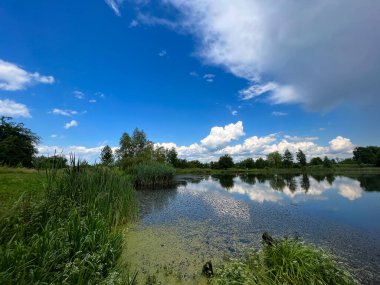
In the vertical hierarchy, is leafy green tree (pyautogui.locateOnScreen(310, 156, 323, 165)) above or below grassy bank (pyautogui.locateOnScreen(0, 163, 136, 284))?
above

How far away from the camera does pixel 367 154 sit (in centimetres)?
8300

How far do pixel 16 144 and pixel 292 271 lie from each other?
37655 mm

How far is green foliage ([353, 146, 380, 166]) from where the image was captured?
260 feet

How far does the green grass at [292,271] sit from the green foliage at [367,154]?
91.7 meters

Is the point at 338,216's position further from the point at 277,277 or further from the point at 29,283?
the point at 29,283

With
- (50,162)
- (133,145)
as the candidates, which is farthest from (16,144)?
(133,145)

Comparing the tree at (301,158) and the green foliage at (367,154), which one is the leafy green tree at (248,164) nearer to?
the tree at (301,158)

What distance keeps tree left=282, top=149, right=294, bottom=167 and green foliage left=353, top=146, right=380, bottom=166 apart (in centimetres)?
2365

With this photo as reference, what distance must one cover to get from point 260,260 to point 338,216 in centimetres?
971

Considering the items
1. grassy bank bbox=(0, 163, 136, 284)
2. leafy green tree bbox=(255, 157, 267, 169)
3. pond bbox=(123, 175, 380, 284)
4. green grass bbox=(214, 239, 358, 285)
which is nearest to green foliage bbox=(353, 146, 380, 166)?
leafy green tree bbox=(255, 157, 267, 169)

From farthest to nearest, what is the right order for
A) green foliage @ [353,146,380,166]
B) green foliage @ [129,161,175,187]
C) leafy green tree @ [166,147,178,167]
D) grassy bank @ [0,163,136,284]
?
leafy green tree @ [166,147,178,167], green foliage @ [353,146,380,166], green foliage @ [129,161,175,187], grassy bank @ [0,163,136,284]

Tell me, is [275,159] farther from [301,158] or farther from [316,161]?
[316,161]

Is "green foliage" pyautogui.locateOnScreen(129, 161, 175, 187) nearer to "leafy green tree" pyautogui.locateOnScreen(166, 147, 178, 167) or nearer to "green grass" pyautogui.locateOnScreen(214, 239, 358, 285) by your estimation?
"green grass" pyautogui.locateOnScreen(214, 239, 358, 285)

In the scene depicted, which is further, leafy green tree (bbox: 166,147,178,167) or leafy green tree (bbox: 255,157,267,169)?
leafy green tree (bbox: 255,157,267,169)
